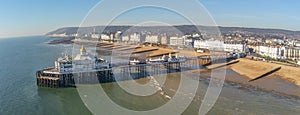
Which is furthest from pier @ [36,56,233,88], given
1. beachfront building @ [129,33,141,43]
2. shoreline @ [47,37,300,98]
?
beachfront building @ [129,33,141,43]

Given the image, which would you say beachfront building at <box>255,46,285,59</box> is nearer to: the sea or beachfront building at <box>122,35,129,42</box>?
the sea

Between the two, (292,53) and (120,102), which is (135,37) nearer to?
(292,53)

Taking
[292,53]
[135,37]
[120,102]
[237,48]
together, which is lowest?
[120,102]

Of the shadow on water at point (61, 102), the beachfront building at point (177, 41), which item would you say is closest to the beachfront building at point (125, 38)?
the beachfront building at point (177, 41)

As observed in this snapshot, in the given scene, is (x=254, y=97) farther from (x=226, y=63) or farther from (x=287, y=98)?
(x=226, y=63)

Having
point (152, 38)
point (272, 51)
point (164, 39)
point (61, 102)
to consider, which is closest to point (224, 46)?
point (272, 51)

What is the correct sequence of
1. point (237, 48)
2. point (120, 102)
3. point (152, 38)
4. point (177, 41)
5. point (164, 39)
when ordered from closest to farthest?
point (120, 102) → point (237, 48) → point (177, 41) → point (164, 39) → point (152, 38)

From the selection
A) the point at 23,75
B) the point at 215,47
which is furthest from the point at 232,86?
the point at 215,47

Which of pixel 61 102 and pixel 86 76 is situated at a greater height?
pixel 86 76

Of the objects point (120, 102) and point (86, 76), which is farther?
point (86, 76)

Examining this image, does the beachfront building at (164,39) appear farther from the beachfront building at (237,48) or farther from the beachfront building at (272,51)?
the beachfront building at (272,51)

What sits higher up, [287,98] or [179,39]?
[179,39]
